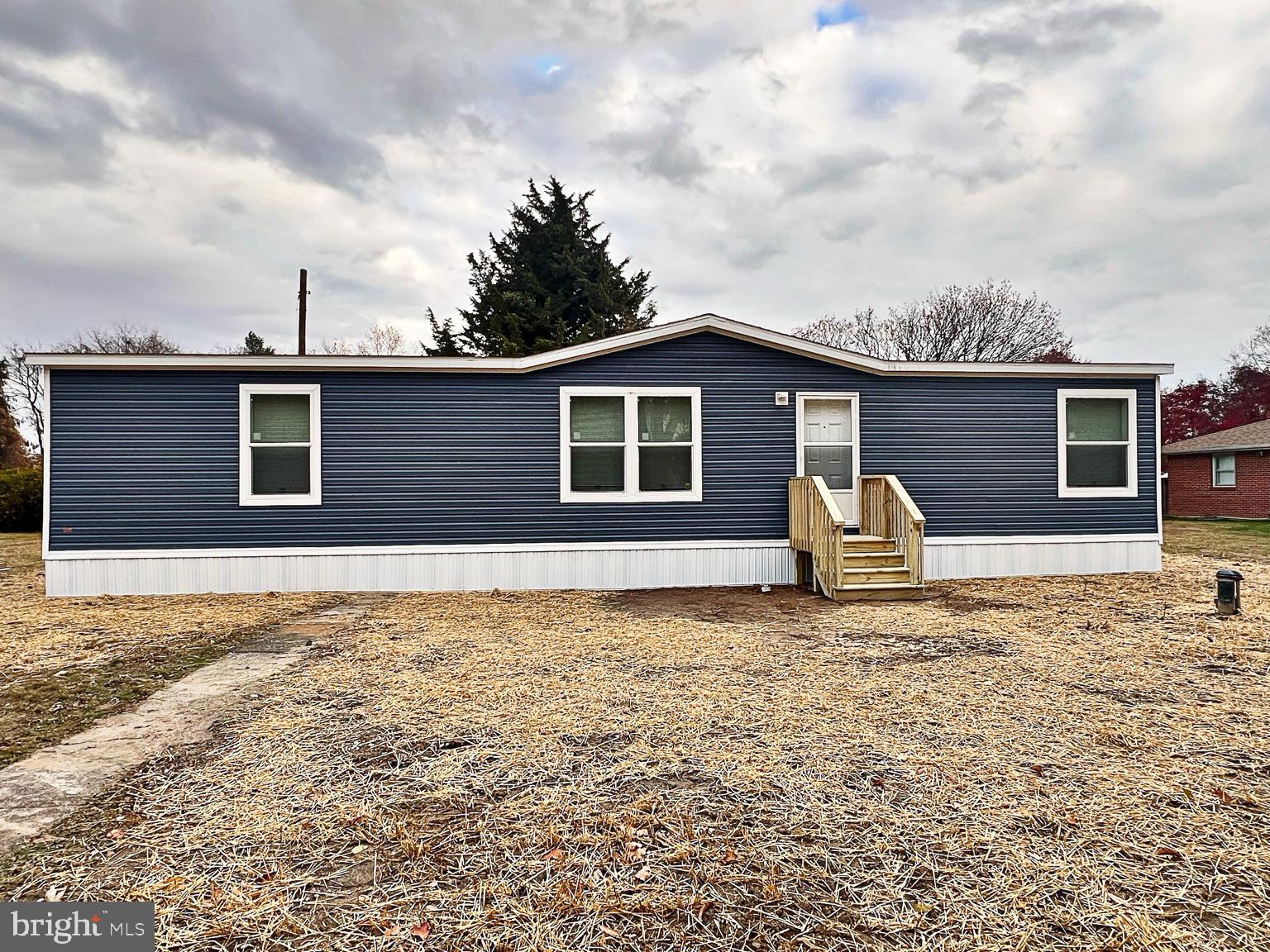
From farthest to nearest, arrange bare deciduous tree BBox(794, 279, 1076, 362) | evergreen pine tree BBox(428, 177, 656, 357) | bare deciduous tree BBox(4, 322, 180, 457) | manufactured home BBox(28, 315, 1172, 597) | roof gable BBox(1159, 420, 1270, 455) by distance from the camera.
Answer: bare deciduous tree BBox(4, 322, 180, 457) < bare deciduous tree BBox(794, 279, 1076, 362) < evergreen pine tree BBox(428, 177, 656, 357) < roof gable BBox(1159, 420, 1270, 455) < manufactured home BBox(28, 315, 1172, 597)

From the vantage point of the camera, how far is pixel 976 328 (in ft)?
85.6

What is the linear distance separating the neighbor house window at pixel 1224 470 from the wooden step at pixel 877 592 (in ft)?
69.4

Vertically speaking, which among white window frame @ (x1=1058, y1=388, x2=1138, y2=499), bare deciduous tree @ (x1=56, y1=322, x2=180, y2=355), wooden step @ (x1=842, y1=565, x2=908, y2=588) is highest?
bare deciduous tree @ (x1=56, y1=322, x2=180, y2=355)

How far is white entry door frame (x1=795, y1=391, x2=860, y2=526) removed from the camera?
8.80 m

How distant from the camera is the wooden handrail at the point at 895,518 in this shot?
24.2ft

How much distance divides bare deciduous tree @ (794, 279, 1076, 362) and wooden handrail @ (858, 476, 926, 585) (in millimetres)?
18098

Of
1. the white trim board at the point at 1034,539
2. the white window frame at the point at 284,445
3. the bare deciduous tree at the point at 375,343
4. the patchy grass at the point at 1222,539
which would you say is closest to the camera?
the white window frame at the point at 284,445

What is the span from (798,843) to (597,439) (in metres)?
6.62

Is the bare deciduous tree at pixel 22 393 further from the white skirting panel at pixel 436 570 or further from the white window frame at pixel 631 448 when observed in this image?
the white window frame at pixel 631 448

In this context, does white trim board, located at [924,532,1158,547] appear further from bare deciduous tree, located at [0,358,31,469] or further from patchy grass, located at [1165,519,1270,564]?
bare deciduous tree, located at [0,358,31,469]

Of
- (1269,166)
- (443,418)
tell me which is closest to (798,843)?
(443,418)

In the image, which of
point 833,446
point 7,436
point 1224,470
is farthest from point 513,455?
point 7,436

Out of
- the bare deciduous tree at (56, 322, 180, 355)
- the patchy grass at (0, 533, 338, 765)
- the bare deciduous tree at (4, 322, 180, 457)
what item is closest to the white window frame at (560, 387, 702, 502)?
the patchy grass at (0, 533, 338, 765)

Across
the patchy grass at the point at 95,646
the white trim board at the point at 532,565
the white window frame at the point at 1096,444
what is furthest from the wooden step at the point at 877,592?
the patchy grass at the point at 95,646
